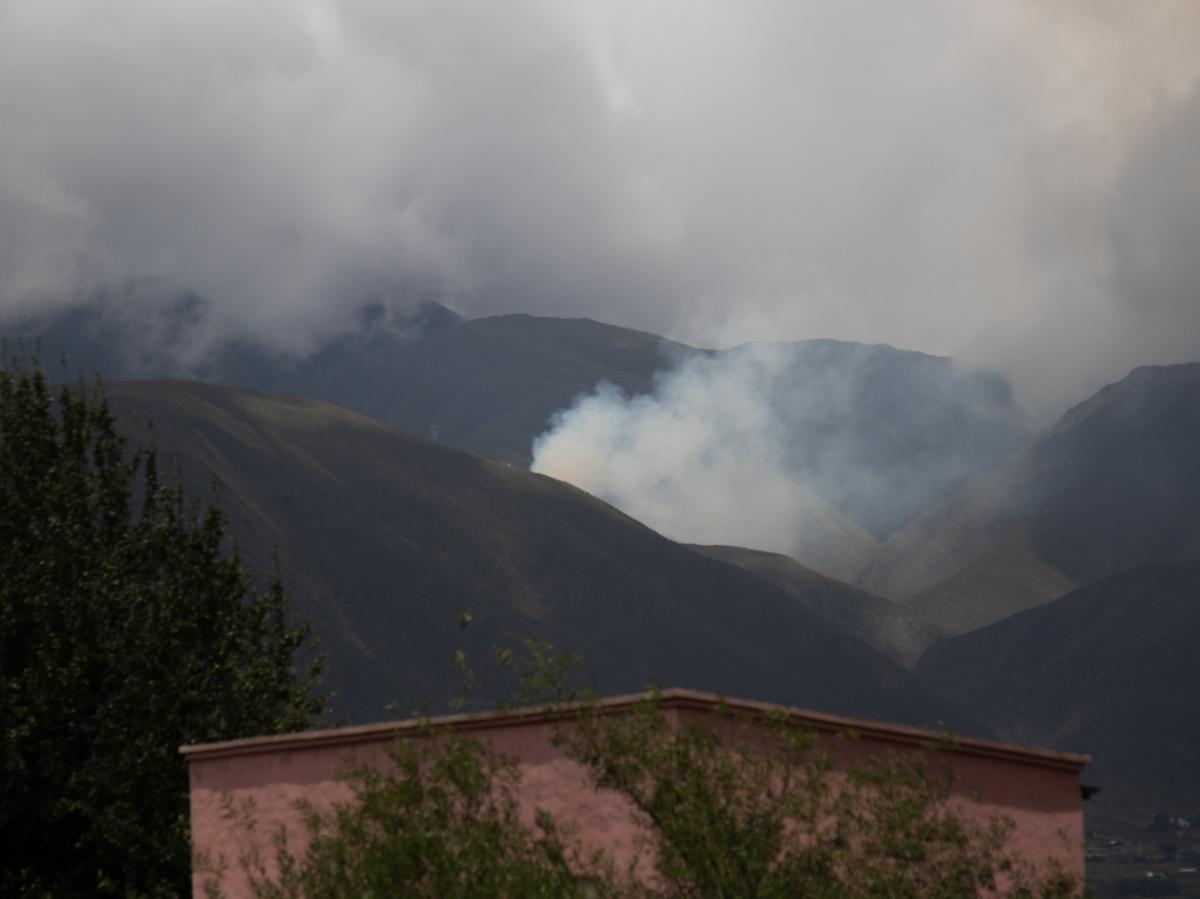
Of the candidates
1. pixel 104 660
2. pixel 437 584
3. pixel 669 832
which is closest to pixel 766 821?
pixel 669 832

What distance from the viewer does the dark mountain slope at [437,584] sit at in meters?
161

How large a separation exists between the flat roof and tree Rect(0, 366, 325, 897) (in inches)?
262

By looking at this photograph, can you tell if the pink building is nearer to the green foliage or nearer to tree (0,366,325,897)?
the green foliage

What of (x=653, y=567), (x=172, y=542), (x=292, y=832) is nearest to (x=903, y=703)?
(x=653, y=567)

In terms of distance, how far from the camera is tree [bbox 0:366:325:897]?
27.4m

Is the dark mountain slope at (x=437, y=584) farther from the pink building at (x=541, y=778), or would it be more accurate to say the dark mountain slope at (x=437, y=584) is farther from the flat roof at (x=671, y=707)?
the flat roof at (x=671, y=707)

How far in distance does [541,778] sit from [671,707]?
1.79 metres

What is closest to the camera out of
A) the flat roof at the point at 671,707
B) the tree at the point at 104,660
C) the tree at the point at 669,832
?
the tree at the point at 669,832

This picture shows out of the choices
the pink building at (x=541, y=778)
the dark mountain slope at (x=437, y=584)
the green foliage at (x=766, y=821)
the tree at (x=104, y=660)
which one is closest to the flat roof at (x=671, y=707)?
the pink building at (x=541, y=778)

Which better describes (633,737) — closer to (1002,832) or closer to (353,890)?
(353,890)

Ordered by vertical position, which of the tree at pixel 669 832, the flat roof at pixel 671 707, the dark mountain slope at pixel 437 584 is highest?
the dark mountain slope at pixel 437 584

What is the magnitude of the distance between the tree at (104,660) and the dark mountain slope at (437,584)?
115563mm

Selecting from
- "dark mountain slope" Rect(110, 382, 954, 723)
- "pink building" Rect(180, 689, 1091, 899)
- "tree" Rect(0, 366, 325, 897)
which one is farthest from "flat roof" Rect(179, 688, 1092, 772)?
"dark mountain slope" Rect(110, 382, 954, 723)

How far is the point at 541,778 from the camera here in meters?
16.9
